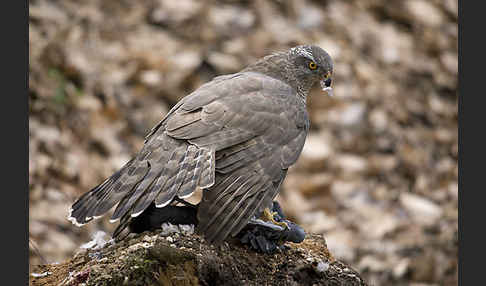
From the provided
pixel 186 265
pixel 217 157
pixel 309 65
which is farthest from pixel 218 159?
pixel 309 65

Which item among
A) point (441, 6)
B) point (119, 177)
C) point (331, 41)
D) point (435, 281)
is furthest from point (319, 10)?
point (119, 177)

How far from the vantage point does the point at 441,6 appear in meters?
8.62

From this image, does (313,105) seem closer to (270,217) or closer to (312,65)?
(312,65)

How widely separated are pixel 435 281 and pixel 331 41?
315 cm

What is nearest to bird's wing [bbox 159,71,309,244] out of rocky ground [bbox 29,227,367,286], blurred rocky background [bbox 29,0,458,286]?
rocky ground [bbox 29,227,367,286]

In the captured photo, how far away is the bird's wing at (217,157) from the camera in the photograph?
3342 mm

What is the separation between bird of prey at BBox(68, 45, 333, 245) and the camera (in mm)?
3334

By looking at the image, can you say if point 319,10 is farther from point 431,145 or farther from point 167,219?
point 167,219

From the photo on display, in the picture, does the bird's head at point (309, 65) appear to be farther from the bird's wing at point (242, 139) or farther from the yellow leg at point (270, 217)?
the yellow leg at point (270, 217)

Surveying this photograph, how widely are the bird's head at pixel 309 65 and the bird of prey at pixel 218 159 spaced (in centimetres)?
27

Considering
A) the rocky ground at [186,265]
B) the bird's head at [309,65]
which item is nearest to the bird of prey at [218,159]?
the rocky ground at [186,265]

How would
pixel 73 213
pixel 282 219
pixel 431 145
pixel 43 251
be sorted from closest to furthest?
pixel 73 213 → pixel 282 219 → pixel 43 251 → pixel 431 145

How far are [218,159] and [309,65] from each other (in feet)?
3.63

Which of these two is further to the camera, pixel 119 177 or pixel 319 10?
pixel 319 10
